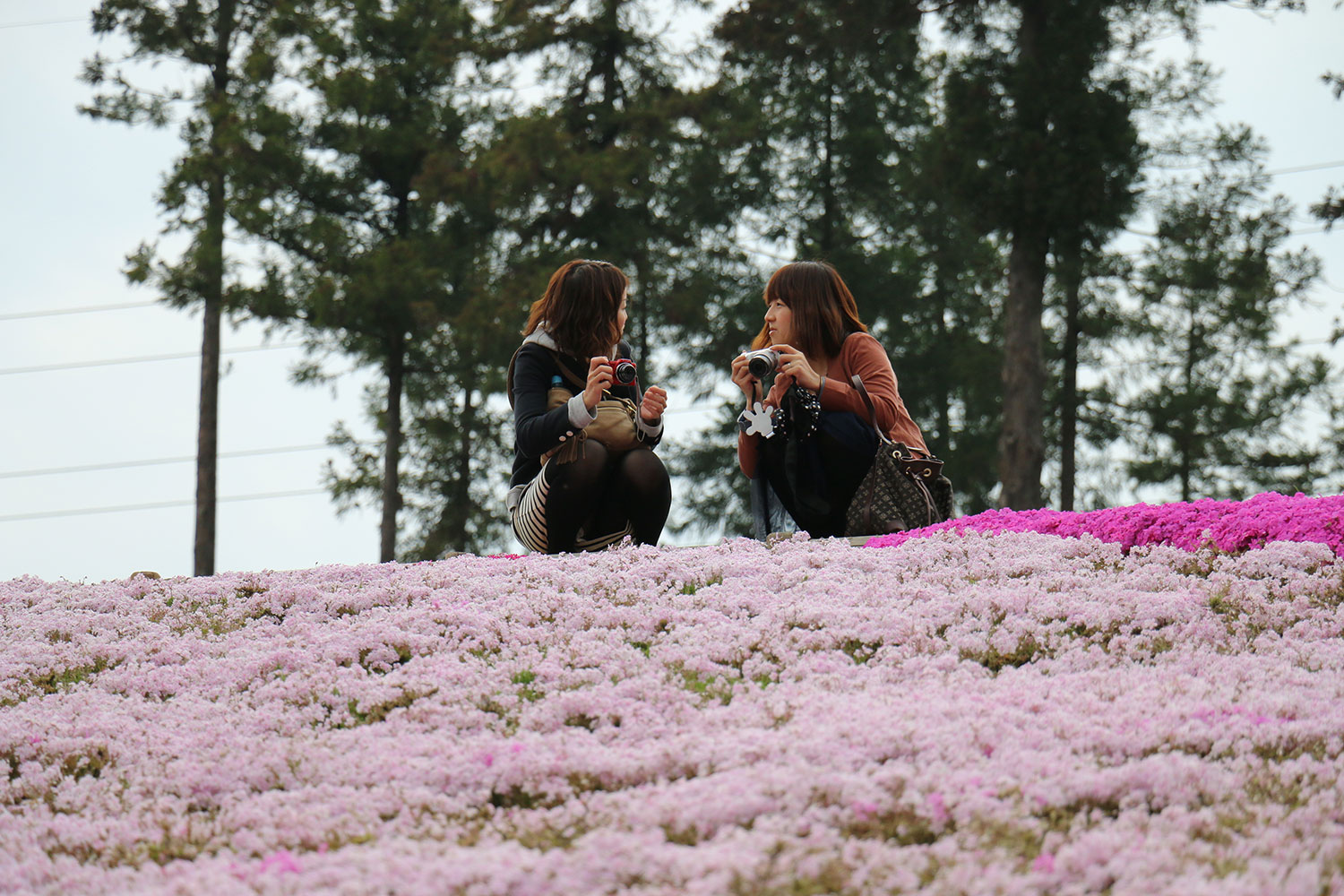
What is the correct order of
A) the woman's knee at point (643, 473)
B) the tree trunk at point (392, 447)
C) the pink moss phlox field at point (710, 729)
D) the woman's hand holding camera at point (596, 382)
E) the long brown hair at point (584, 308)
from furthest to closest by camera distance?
the tree trunk at point (392, 447) < the long brown hair at point (584, 308) < the woman's knee at point (643, 473) < the woman's hand holding camera at point (596, 382) < the pink moss phlox field at point (710, 729)

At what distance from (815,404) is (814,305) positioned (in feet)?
2.07

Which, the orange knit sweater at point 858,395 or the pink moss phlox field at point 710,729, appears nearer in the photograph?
the pink moss phlox field at point 710,729

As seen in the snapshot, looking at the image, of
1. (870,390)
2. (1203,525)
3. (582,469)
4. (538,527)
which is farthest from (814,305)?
(1203,525)

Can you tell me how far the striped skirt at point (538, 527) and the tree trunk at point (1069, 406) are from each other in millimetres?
13764

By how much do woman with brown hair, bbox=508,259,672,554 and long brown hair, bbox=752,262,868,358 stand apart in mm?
902

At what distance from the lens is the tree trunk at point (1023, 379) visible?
15781mm

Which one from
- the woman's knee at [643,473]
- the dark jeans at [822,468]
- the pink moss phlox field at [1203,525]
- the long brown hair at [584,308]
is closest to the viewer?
the pink moss phlox field at [1203,525]

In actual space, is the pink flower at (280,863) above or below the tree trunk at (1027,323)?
below

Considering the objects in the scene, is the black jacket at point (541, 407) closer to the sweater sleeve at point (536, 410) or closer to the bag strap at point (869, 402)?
the sweater sleeve at point (536, 410)

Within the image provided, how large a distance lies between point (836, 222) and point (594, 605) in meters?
16.4

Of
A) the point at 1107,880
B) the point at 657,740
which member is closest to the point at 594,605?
the point at 657,740

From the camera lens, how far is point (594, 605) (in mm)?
5293

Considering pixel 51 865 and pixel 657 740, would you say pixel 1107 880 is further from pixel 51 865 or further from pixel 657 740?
pixel 51 865

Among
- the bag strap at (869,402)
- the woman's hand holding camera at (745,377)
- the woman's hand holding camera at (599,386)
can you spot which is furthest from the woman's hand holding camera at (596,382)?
the bag strap at (869,402)
